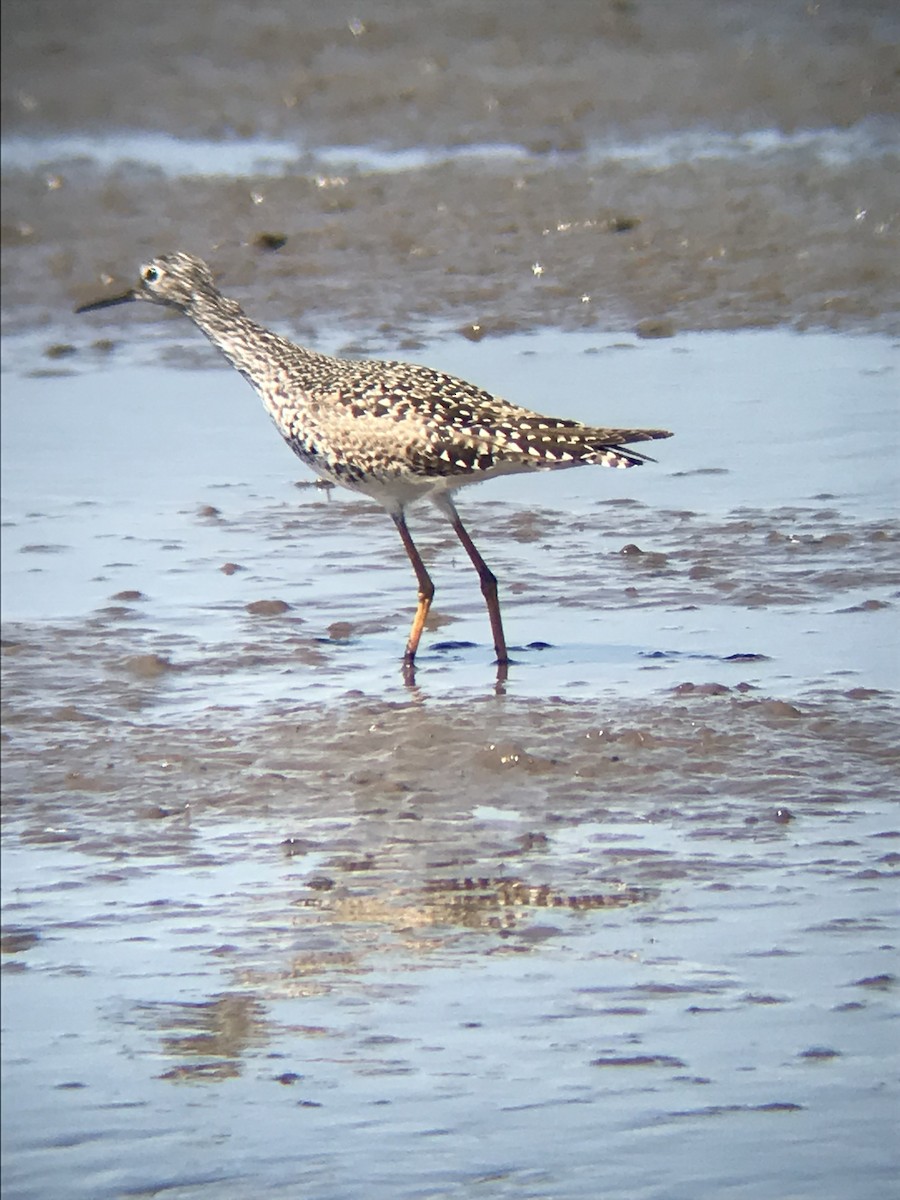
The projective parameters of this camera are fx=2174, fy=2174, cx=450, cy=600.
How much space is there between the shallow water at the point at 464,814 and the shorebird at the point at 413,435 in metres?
0.60

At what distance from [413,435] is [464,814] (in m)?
1.85

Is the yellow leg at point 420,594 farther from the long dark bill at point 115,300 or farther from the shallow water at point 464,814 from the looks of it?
the long dark bill at point 115,300

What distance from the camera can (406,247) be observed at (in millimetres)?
14406

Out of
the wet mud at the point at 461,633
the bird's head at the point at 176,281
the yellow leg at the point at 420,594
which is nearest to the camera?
the wet mud at the point at 461,633

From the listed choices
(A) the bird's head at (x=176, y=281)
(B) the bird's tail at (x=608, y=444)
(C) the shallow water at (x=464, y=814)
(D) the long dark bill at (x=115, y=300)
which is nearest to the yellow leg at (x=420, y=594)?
(C) the shallow water at (x=464, y=814)

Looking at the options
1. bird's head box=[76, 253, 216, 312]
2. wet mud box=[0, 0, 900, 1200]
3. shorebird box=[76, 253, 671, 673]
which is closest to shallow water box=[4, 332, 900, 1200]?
wet mud box=[0, 0, 900, 1200]

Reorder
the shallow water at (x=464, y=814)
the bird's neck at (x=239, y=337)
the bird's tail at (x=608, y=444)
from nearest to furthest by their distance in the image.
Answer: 1. the shallow water at (x=464, y=814)
2. the bird's tail at (x=608, y=444)
3. the bird's neck at (x=239, y=337)

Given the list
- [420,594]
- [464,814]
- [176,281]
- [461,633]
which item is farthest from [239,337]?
[464,814]

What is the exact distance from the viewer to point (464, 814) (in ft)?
20.8

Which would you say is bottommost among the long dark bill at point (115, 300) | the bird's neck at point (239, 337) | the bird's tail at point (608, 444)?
the bird's tail at point (608, 444)

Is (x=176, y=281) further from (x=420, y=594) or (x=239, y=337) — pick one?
(x=420, y=594)

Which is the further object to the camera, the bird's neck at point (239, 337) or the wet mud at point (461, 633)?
the bird's neck at point (239, 337)

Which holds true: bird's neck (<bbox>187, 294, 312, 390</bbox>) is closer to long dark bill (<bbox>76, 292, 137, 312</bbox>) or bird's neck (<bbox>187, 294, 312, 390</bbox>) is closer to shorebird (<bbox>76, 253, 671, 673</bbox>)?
shorebird (<bbox>76, 253, 671, 673</bbox>)

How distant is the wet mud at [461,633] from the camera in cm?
451
